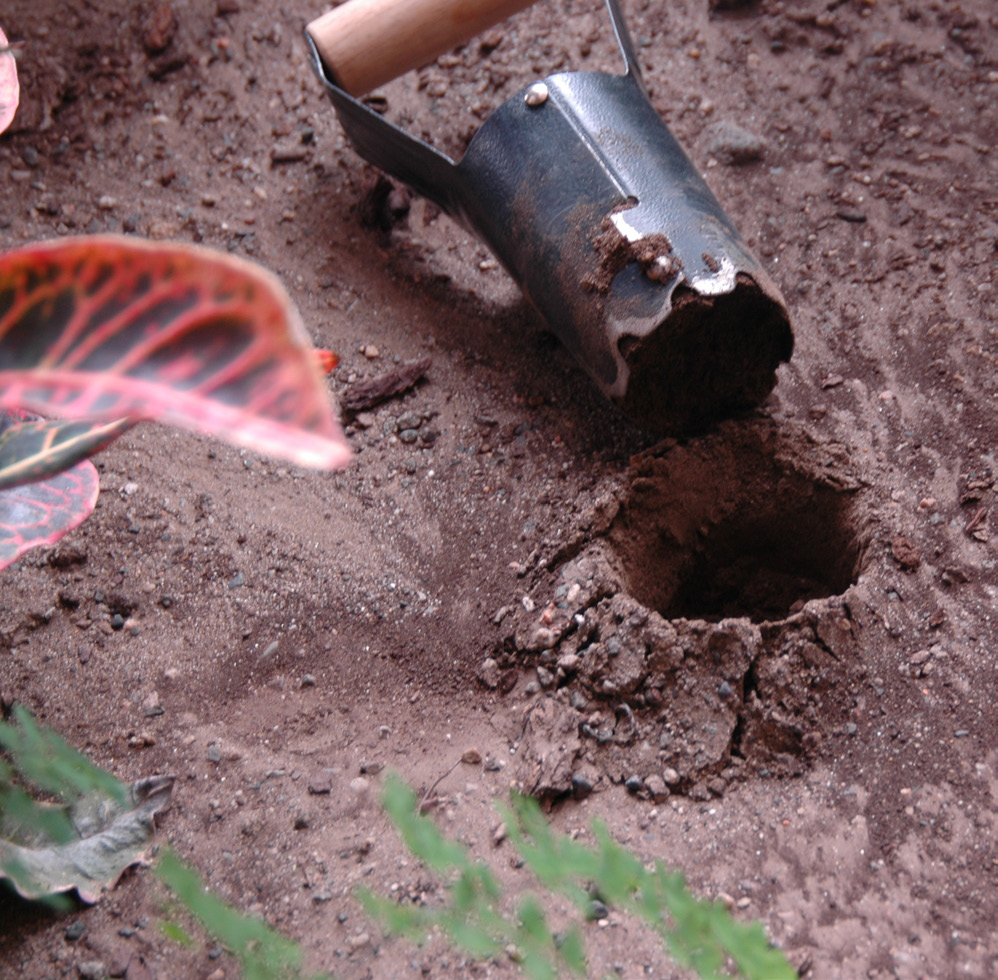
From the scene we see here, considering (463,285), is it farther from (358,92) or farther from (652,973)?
(652,973)

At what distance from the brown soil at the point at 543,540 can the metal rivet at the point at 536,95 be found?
0.55 meters

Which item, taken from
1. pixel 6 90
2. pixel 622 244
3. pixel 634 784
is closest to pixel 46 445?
pixel 6 90

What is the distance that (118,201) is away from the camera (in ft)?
8.15

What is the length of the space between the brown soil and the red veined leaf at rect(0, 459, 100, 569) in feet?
1.58

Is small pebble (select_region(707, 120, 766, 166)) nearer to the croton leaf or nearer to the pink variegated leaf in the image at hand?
the pink variegated leaf

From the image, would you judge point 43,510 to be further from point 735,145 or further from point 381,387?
point 735,145

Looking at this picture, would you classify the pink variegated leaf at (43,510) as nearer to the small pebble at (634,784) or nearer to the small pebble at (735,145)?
the small pebble at (634,784)

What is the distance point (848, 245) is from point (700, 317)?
2.46 ft

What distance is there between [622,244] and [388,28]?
0.93m

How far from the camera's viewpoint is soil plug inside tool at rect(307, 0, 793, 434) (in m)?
1.75

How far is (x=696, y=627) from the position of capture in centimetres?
161

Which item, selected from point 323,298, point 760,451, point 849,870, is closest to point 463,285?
point 323,298

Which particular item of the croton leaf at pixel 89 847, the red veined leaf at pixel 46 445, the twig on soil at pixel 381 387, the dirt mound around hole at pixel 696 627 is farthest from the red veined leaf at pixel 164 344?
the twig on soil at pixel 381 387

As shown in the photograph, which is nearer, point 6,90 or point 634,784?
point 6,90
